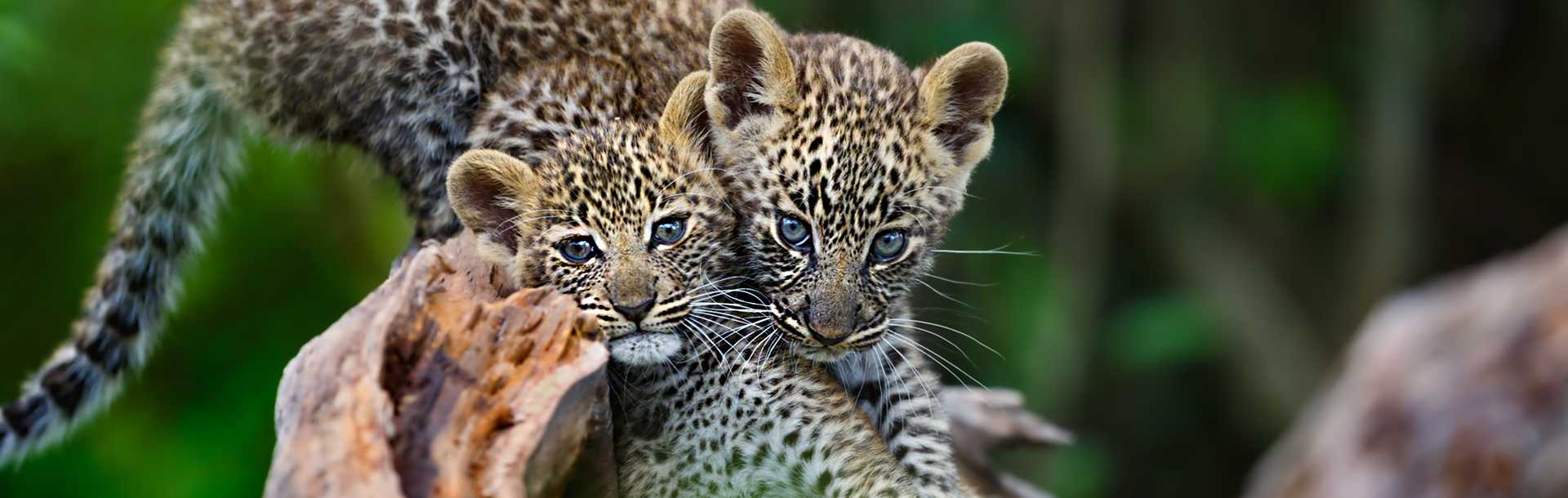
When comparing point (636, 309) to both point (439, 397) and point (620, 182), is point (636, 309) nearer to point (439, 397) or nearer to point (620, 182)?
point (620, 182)

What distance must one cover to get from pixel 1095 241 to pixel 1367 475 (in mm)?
7052

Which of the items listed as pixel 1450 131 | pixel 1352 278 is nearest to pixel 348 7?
pixel 1352 278

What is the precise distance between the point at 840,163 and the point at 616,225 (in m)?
0.81

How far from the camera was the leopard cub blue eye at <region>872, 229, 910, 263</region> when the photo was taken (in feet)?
17.0

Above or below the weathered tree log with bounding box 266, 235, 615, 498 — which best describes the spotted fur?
above

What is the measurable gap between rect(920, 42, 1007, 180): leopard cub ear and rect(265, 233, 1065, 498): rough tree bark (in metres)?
1.64

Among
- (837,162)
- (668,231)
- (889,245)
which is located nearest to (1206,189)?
(889,245)

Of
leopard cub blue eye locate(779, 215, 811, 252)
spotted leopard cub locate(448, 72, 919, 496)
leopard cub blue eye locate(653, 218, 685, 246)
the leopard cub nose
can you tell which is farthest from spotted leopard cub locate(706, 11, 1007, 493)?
the leopard cub nose

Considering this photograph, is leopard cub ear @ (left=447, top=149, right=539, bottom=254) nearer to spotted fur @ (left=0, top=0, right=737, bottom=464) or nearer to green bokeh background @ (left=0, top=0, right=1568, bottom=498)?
spotted fur @ (left=0, top=0, right=737, bottom=464)

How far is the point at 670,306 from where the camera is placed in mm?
4906

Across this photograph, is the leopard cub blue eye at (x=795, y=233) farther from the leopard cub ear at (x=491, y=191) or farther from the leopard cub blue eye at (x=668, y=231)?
the leopard cub ear at (x=491, y=191)

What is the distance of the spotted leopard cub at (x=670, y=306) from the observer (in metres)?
4.91

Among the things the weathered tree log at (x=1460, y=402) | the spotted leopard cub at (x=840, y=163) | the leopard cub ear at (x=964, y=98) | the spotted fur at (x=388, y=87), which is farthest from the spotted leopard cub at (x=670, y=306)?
the weathered tree log at (x=1460, y=402)

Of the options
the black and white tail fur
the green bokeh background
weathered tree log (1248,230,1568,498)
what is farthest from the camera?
the green bokeh background
